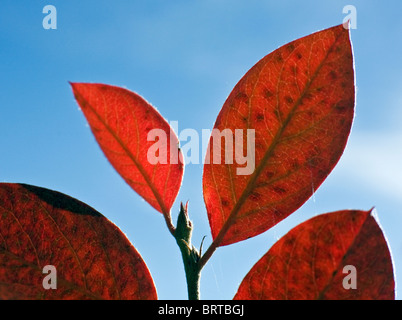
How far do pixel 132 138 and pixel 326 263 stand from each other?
0.31m

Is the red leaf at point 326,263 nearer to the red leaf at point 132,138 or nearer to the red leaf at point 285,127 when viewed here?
the red leaf at point 285,127

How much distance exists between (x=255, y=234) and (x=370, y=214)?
0.18m

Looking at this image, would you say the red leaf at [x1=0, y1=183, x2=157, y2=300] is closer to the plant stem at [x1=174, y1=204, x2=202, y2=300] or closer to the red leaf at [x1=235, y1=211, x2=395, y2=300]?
the plant stem at [x1=174, y1=204, x2=202, y2=300]

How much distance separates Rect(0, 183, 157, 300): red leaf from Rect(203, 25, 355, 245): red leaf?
14cm

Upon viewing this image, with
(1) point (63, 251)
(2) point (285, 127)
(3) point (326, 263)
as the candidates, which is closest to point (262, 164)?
(2) point (285, 127)

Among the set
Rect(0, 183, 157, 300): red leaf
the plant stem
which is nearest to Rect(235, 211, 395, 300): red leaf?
the plant stem

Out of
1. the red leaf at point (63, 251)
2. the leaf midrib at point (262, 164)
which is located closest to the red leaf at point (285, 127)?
the leaf midrib at point (262, 164)

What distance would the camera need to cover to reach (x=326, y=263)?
1.96ft

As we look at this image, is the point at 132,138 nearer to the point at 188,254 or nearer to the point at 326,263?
the point at 188,254

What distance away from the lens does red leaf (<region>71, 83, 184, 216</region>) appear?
65cm

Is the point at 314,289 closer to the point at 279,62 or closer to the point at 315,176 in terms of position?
the point at 315,176

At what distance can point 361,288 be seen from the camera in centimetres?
58

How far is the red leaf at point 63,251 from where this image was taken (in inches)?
24.9
